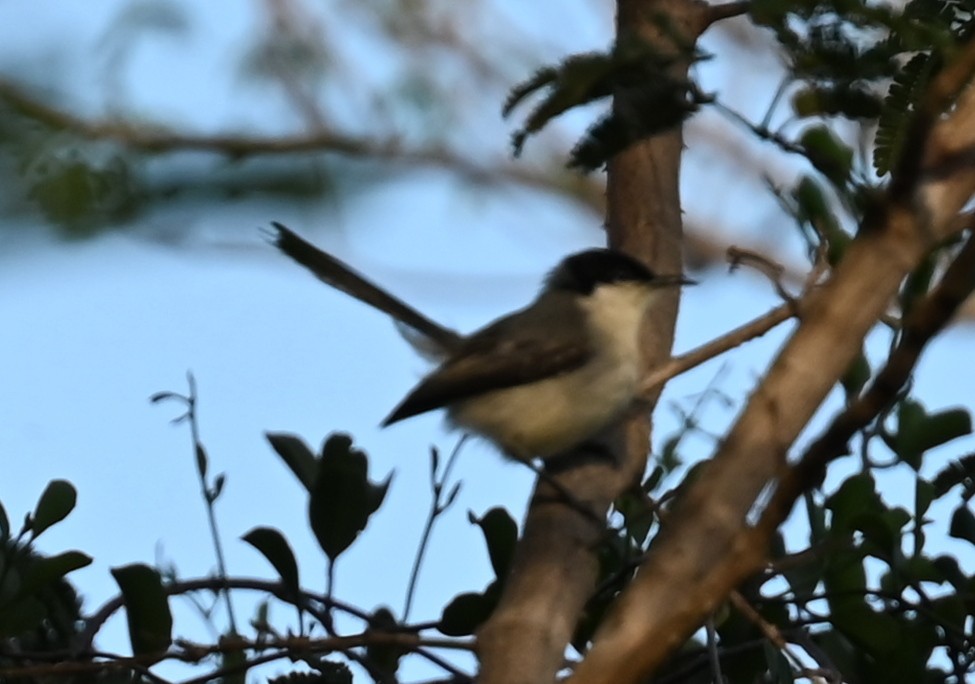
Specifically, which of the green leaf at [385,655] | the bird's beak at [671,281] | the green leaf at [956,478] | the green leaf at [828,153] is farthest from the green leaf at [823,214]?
the green leaf at [385,655]

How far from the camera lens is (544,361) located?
134 inches

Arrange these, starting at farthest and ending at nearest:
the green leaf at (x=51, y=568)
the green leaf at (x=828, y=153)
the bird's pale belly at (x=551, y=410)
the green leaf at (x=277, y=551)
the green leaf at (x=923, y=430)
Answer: the bird's pale belly at (x=551, y=410)
the green leaf at (x=923, y=430)
the green leaf at (x=277, y=551)
the green leaf at (x=51, y=568)
the green leaf at (x=828, y=153)

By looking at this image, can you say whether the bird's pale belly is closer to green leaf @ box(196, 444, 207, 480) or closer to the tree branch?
green leaf @ box(196, 444, 207, 480)

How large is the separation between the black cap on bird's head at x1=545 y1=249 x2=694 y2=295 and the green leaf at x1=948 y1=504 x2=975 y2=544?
3.29 ft

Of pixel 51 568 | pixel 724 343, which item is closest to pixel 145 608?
pixel 51 568

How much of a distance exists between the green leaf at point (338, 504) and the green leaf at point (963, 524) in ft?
3.02

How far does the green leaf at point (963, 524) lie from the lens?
7.11 feet

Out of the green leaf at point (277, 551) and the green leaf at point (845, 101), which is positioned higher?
the green leaf at point (845, 101)

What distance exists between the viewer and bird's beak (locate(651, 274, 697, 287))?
3049 mm

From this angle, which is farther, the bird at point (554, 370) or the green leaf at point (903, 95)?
the bird at point (554, 370)

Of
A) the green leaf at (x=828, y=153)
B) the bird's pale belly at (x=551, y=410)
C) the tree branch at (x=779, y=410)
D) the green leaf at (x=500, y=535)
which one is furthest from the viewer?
the bird's pale belly at (x=551, y=410)

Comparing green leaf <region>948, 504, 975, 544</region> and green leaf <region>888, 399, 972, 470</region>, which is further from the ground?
green leaf <region>888, 399, 972, 470</region>

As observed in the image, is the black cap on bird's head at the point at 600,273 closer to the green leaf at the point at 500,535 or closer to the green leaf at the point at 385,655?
the green leaf at the point at 500,535

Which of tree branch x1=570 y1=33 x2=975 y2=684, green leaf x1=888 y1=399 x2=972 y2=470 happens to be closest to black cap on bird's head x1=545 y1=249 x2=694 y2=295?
green leaf x1=888 y1=399 x2=972 y2=470
